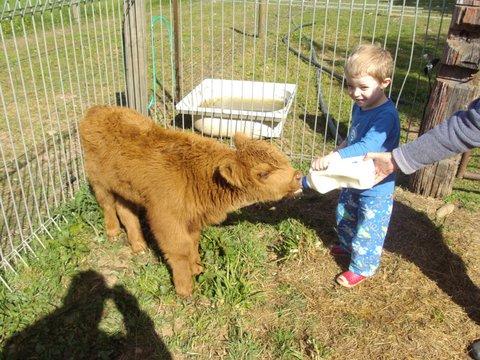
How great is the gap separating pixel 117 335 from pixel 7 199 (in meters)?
2.67

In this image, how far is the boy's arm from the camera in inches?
131

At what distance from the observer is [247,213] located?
5.26 m

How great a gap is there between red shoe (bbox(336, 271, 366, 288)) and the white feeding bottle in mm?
1200

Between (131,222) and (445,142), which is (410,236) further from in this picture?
(131,222)

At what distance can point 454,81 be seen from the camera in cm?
496

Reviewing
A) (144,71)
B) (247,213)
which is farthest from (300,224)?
(144,71)

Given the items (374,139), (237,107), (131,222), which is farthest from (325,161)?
(237,107)

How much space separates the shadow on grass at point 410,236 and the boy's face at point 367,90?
1826 millimetres

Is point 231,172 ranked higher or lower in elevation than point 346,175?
lower

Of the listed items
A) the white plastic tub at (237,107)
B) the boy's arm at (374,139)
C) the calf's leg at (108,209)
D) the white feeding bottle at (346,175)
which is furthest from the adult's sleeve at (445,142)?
the white plastic tub at (237,107)

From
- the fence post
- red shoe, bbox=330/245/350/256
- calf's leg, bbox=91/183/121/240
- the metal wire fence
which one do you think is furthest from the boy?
the fence post

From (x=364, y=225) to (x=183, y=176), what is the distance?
1677 mm

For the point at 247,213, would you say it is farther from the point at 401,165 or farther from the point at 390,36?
the point at 390,36

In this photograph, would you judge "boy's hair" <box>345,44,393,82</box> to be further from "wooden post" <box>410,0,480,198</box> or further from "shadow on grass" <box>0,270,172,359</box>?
"shadow on grass" <box>0,270,172,359</box>
